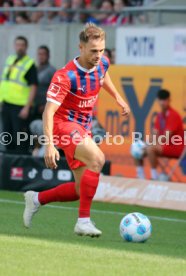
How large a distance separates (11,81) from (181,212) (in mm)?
4863

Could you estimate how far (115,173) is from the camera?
52.6ft

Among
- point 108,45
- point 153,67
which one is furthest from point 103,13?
point 153,67

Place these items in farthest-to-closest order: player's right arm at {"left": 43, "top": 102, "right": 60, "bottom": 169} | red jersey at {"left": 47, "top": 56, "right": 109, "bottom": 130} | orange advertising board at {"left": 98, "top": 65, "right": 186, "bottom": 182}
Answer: orange advertising board at {"left": 98, "top": 65, "right": 186, "bottom": 182}
red jersey at {"left": 47, "top": 56, "right": 109, "bottom": 130}
player's right arm at {"left": 43, "top": 102, "right": 60, "bottom": 169}

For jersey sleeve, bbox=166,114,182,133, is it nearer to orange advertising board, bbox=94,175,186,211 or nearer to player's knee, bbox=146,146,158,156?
player's knee, bbox=146,146,158,156

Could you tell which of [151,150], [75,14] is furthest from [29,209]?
[75,14]

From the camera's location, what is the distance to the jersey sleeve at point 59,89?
8852mm

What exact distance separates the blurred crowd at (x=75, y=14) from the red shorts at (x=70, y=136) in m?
8.14

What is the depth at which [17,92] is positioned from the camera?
16234 millimetres

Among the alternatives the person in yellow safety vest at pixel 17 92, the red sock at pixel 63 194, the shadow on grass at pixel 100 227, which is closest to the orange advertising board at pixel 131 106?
the person in yellow safety vest at pixel 17 92

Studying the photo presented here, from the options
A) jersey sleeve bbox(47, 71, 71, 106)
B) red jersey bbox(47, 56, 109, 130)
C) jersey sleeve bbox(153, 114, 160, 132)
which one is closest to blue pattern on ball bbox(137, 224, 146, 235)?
red jersey bbox(47, 56, 109, 130)

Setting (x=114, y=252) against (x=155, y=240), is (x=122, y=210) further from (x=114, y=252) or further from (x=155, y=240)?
(x=114, y=252)

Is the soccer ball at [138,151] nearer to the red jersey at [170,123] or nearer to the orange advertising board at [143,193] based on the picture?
the red jersey at [170,123]

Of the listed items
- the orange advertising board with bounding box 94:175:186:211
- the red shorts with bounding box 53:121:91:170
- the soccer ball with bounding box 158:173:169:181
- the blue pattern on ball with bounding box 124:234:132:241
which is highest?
the red shorts with bounding box 53:121:91:170

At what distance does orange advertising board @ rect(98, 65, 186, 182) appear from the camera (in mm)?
15945
